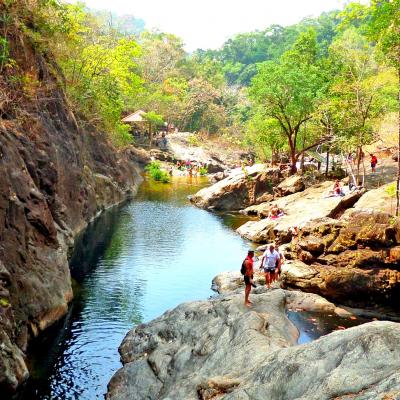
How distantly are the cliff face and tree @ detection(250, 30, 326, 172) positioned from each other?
58.9 feet

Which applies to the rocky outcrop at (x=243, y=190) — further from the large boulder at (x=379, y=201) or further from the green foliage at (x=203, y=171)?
the green foliage at (x=203, y=171)

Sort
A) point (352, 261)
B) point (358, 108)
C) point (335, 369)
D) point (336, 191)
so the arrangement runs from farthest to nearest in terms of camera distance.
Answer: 1. point (358, 108)
2. point (336, 191)
3. point (352, 261)
4. point (335, 369)

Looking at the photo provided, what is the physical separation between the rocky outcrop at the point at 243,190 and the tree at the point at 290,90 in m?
3.21

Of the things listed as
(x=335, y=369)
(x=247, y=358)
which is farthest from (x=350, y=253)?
(x=335, y=369)

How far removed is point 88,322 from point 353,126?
91.4 ft

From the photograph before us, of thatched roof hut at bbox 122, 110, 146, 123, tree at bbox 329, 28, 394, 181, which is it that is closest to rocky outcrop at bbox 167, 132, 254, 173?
thatched roof hut at bbox 122, 110, 146, 123

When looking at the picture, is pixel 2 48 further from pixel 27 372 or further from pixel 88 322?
pixel 27 372

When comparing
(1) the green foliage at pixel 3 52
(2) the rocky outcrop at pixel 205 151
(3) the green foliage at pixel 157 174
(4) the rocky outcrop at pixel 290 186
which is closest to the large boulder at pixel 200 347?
(1) the green foliage at pixel 3 52

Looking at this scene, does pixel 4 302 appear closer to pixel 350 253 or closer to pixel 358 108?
pixel 350 253

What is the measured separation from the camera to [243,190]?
52906mm

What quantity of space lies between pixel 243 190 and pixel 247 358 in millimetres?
39657

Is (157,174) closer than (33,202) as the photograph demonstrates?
No

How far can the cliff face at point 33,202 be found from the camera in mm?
18000

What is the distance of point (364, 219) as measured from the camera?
25.4m
